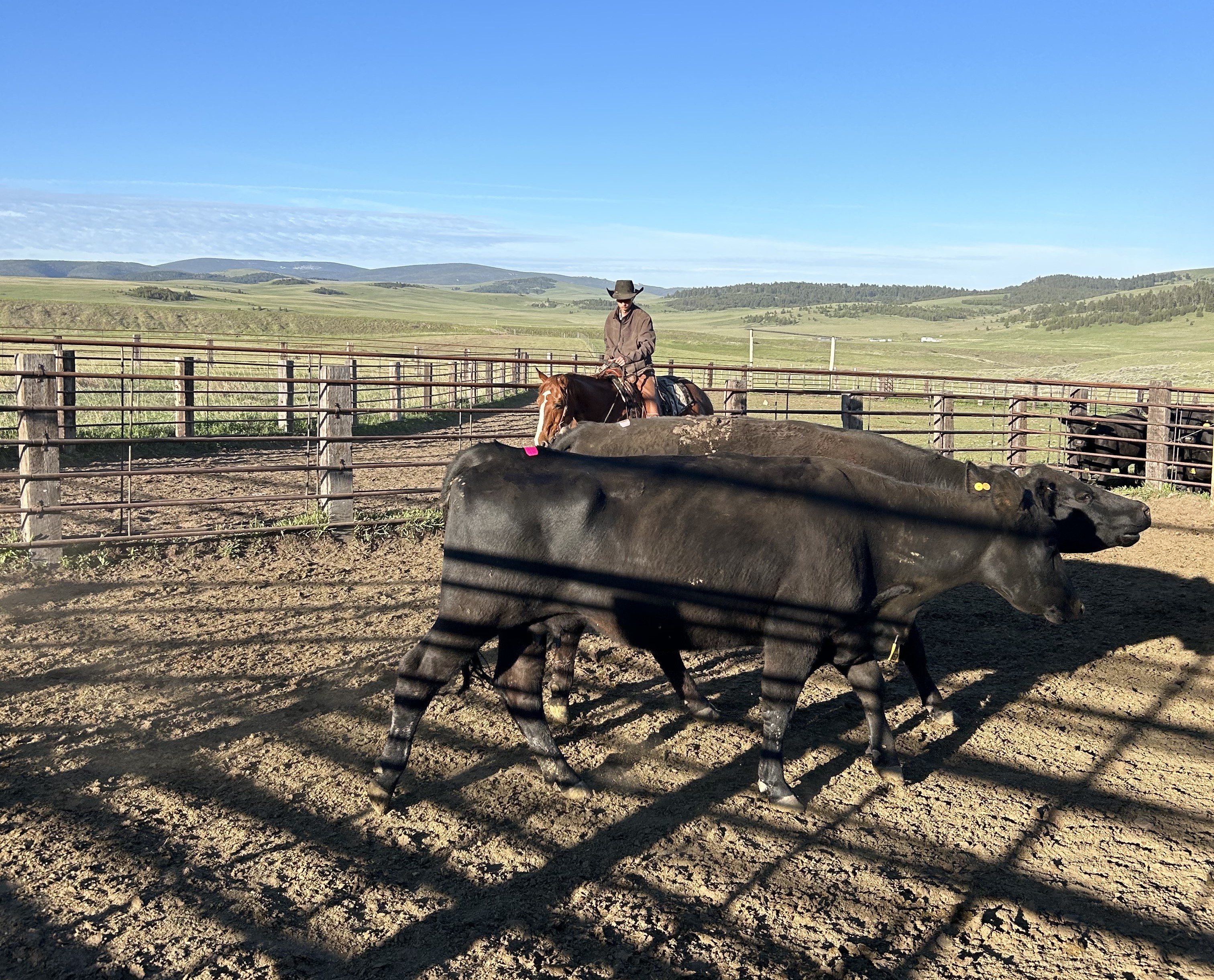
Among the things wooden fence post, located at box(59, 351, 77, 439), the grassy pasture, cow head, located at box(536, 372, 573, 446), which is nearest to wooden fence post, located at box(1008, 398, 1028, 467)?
cow head, located at box(536, 372, 573, 446)

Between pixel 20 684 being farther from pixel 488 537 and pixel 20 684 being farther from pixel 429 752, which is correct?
pixel 488 537

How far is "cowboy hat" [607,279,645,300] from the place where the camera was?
8.47 m

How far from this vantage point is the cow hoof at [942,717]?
206 inches

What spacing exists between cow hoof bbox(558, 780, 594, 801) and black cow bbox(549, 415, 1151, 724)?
136cm

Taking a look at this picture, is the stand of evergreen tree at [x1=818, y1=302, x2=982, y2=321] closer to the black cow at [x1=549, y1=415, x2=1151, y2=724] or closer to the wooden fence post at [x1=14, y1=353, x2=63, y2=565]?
the black cow at [x1=549, y1=415, x2=1151, y2=724]

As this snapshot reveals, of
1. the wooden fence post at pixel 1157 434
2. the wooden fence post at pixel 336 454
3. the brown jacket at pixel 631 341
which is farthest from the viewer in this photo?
the wooden fence post at pixel 1157 434

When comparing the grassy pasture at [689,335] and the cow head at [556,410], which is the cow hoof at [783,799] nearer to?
the cow head at [556,410]

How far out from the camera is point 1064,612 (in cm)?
478

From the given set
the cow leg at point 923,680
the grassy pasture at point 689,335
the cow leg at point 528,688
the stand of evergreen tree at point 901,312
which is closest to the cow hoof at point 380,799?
the cow leg at point 528,688

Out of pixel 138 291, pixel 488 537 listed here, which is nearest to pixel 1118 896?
pixel 488 537

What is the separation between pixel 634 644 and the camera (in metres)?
4.30

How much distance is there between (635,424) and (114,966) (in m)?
4.34

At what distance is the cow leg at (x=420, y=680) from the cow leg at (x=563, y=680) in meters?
1.10

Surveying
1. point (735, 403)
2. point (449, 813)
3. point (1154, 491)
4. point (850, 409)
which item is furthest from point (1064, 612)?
point (1154, 491)
